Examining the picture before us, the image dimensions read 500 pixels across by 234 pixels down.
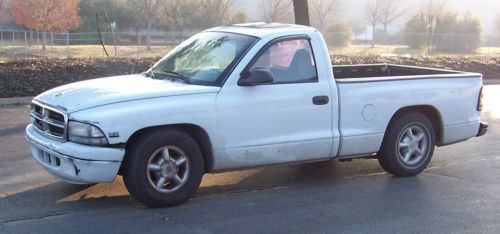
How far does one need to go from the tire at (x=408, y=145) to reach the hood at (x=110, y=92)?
231cm

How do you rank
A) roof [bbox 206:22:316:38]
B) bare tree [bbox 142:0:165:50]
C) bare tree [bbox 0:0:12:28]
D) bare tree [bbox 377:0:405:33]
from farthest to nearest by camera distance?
bare tree [bbox 377:0:405:33] < bare tree [bbox 0:0:12:28] < bare tree [bbox 142:0:165:50] < roof [bbox 206:22:316:38]

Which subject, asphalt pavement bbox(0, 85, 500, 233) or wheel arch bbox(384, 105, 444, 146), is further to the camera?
wheel arch bbox(384, 105, 444, 146)

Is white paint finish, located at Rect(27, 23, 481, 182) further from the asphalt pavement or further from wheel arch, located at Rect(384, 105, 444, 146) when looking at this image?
the asphalt pavement

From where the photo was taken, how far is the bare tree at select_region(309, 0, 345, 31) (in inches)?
2134

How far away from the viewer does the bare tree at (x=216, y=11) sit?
44.6 m

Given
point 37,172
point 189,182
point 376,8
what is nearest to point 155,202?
point 189,182

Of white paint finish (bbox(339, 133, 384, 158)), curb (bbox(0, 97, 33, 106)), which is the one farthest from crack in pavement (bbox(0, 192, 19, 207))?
curb (bbox(0, 97, 33, 106))

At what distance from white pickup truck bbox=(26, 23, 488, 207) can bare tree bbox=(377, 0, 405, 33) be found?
2292 inches

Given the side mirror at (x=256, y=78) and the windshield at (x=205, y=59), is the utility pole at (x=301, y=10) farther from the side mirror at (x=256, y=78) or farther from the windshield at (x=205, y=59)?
the side mirror at (x=256, y=78)

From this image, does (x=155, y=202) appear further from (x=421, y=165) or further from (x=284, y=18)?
(x=284, y=18)

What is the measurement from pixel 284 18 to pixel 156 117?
4219cm

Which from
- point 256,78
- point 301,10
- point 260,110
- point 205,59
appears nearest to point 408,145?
point 260,110

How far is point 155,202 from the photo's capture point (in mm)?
5656

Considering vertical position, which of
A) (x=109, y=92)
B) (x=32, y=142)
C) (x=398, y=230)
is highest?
(x=109, y=92)
